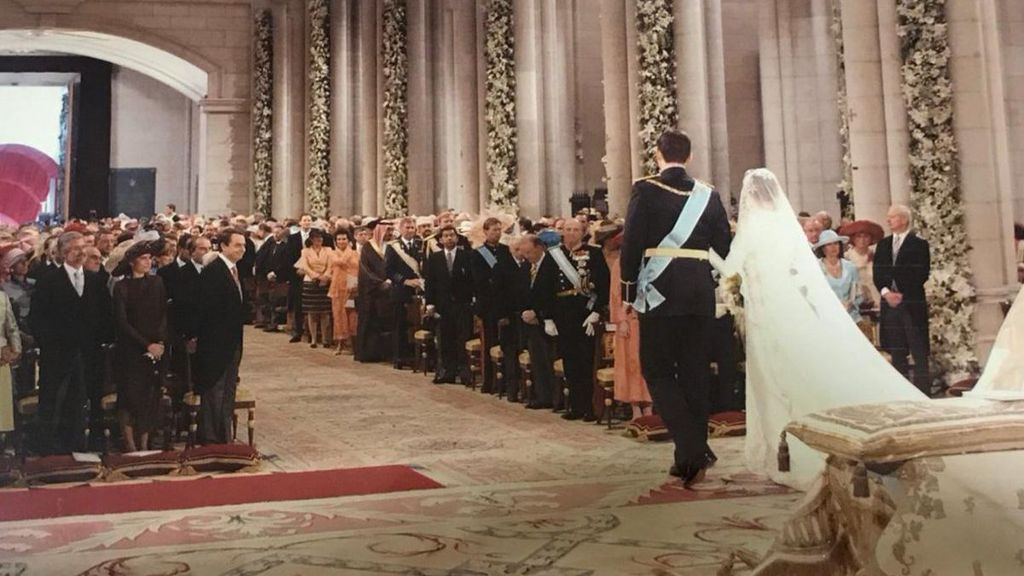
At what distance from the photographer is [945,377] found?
8.87 m

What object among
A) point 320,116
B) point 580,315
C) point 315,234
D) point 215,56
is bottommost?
point 580,315

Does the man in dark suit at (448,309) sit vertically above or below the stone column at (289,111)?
below

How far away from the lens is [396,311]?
40.7 ft

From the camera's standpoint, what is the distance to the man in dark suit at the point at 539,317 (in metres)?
8.54

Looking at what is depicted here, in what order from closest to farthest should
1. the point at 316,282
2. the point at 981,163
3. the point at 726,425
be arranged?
the point at 726,425 → the point at 981,163 → the point at 316,282

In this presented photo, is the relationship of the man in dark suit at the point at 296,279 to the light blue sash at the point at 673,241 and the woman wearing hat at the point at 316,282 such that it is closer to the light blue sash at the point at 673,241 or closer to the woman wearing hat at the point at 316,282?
the woman wearing hat at the point at 316,282

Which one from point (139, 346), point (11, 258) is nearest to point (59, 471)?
point (139, 346)

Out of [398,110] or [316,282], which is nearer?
[316,282]

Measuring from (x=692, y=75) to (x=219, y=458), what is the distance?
7.76 m

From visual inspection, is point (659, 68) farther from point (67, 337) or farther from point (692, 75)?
point (67, 337)

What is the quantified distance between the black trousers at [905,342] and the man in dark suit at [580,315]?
2484mm

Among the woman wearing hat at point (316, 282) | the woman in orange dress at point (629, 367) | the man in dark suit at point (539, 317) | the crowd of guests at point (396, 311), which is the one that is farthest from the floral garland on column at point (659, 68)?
the woman wearing hat at point (316, 282)

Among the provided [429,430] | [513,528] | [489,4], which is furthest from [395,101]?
[513,528]

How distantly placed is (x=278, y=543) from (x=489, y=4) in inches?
533
